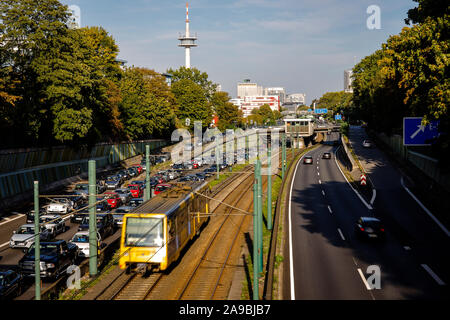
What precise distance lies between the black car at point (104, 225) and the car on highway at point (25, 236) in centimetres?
256

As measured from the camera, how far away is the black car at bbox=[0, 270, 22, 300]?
57.6 feet

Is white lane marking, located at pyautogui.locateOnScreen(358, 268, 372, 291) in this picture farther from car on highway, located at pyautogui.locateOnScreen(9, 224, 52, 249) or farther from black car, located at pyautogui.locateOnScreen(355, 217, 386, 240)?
car on highway, located at pyautogui.locateOnScreen(9, 224, 52, 249)

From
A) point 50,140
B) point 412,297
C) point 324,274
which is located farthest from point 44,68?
point 412,297

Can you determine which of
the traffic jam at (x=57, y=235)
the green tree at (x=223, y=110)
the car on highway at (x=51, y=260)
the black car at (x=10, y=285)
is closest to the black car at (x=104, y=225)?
the traffic jam at (x=57, y=235)

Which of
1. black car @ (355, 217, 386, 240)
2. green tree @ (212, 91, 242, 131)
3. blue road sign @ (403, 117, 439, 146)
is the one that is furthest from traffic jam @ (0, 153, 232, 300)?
green tree @ (212, 91, 242, 131)

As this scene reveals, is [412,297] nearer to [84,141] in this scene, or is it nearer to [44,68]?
[44,68]

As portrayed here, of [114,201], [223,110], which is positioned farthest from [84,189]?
[223,110]

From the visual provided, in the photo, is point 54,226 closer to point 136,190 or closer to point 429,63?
point 136,190

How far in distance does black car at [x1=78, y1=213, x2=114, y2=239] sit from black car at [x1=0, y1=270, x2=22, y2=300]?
31.8ft

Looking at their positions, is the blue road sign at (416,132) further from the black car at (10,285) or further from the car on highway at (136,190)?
the car on highway at (136,190)

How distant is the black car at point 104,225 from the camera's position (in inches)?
1143

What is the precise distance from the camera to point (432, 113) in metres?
23.4

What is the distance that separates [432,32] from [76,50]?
121 ft
